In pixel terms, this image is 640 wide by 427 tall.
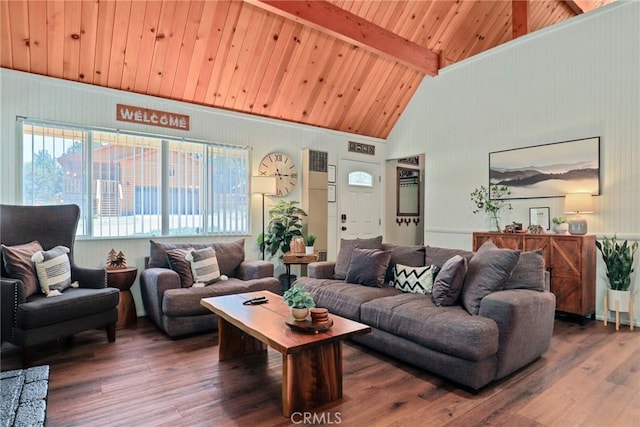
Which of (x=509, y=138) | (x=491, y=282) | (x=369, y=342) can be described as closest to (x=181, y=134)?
(x=369, y=342)

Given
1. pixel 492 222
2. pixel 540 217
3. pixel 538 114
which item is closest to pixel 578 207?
pixel 540 217

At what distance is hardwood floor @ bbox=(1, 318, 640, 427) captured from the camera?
196 centimetres

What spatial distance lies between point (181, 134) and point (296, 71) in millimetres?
1718

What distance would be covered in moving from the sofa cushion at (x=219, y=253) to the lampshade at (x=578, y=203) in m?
3.78

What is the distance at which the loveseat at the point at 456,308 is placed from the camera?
2.25 metres

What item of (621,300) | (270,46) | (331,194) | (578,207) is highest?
(270,46)

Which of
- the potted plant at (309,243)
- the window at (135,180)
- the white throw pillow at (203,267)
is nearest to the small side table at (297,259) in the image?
the potted plant at (309,243)

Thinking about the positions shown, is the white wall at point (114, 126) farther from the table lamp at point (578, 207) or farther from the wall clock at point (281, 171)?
the table lamp at point (578, 207)

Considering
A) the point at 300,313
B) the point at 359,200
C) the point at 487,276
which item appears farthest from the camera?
the point at 359,200

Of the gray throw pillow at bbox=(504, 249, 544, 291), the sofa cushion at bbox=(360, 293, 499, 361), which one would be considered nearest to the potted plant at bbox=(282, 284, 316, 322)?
the sofa cushion at bbox=(360, 293, 499, 361)

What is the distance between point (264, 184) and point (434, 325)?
3018 millimetres

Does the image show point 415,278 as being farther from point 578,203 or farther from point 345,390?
point 578,203

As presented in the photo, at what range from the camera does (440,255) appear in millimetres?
3312

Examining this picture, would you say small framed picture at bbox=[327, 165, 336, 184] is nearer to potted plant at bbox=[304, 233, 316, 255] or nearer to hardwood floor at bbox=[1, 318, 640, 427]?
potted plant at bbox=[304, 233, 316, 255]
